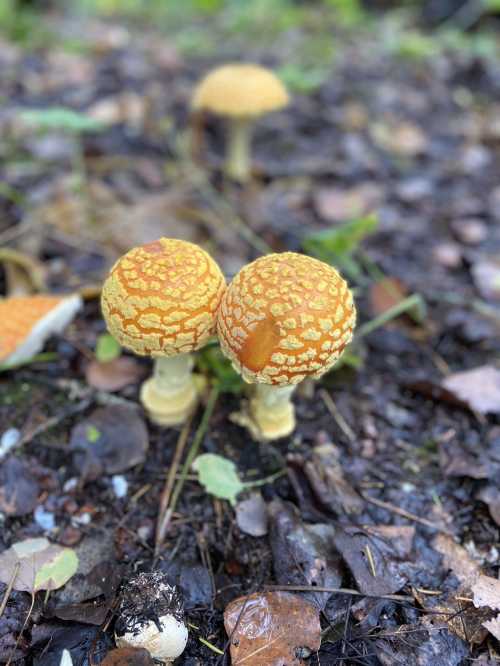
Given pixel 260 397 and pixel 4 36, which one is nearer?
pixel 260 397

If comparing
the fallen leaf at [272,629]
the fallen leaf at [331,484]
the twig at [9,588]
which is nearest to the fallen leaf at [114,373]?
the twig at [9,588]

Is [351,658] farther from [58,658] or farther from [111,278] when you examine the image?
[111,278]

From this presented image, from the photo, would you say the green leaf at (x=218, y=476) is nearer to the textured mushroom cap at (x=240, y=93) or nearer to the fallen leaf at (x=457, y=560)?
the fallen leaf at (x=457, y=560)

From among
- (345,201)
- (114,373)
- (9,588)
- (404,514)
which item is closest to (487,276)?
(345,201)

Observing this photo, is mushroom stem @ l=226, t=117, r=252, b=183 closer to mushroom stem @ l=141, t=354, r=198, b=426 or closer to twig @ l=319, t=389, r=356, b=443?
twig @ l=319, t=389, r=356, b=443

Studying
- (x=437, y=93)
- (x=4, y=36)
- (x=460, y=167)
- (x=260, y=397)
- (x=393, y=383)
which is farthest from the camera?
(x=4, y=36)

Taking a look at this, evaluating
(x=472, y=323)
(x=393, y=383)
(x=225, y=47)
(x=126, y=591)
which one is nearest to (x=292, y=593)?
(x=126, y=591)

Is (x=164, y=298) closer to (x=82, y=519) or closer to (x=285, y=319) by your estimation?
(x=285, y=319)

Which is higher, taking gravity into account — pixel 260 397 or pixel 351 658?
pixel 260 397
